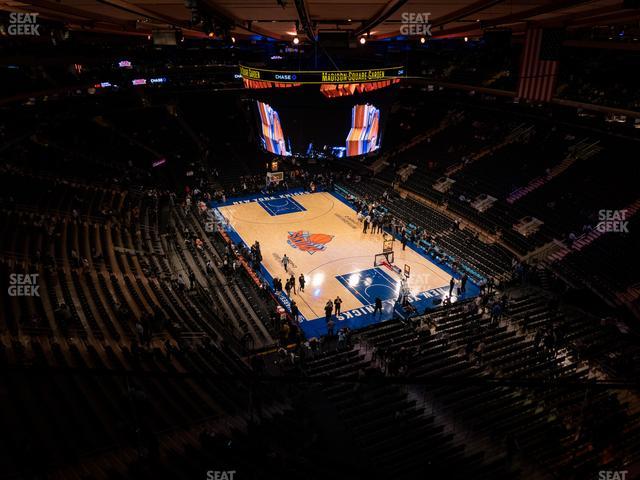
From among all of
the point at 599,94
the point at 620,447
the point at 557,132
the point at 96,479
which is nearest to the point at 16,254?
the point at 96,479

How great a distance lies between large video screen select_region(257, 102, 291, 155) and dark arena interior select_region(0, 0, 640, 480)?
12 centimetres

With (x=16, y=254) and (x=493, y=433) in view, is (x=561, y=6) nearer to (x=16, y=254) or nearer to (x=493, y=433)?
(x=493, y=433)

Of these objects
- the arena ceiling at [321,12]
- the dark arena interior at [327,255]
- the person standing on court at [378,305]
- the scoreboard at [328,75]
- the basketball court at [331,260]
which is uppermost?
the arena ceiling at [321,12]

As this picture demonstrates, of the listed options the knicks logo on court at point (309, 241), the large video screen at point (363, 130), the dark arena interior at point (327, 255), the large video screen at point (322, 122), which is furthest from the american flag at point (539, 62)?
the knicks logo on court at point (309, 241)

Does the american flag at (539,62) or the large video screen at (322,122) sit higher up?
the american flag at (539,62)

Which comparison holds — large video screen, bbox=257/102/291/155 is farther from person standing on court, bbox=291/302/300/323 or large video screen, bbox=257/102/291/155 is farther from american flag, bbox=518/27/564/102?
american flag, bbox=518/27/564/102

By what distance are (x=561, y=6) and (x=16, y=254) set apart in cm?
1684

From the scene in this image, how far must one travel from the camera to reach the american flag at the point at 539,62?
41.9 feet

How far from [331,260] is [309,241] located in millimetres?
2608

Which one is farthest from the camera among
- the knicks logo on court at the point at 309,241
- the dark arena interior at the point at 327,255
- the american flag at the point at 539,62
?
the knicks logo on court at the point at 309,241

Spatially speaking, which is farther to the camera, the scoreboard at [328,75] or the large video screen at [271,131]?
the large video screen at [271,131]

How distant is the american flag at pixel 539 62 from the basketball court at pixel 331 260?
8.83 meters

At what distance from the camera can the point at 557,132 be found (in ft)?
97.8

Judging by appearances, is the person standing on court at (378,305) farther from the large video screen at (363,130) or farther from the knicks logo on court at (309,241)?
the knicks logo on court at (309,241)
